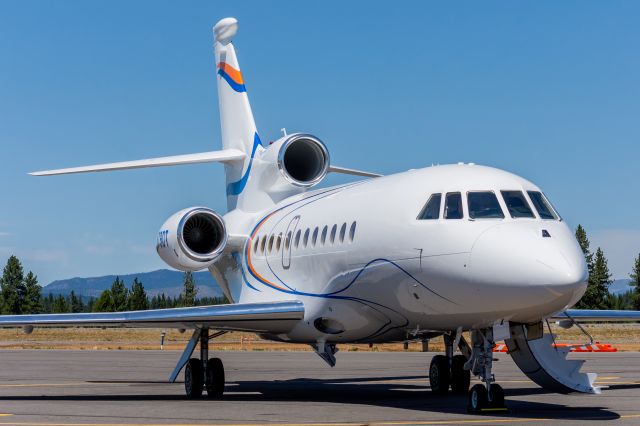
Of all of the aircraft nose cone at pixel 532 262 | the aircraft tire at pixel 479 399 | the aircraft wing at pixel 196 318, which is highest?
the aircraft nose cone at pixel 532 262

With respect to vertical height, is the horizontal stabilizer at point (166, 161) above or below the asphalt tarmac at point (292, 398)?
above

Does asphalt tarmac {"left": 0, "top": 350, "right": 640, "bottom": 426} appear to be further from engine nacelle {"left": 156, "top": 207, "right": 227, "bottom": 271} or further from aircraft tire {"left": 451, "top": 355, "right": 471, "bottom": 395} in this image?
engine nacelle {"left": 156, "top": 207, "right": 227, "bottom": 271}

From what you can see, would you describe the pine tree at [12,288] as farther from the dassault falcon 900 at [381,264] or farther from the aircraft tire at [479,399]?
the aircraft tire at [479,399]

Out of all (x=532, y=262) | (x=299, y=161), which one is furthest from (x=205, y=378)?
(x=532, y=262)

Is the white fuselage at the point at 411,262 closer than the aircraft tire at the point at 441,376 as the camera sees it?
Yes

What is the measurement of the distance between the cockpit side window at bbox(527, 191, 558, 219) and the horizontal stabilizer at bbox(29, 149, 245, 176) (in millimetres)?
10716

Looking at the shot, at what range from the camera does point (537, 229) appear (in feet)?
44.0

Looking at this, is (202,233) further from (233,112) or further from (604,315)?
(604,315)

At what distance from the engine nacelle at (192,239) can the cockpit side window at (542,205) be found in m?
8.57

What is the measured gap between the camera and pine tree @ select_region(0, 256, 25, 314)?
134m

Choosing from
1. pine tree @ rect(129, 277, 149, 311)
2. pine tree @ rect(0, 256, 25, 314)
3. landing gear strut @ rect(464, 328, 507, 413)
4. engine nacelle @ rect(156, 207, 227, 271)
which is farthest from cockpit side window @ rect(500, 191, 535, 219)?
pine tree @ rect(129, 277, 149, 311)

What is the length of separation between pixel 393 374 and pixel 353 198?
9.79 meters

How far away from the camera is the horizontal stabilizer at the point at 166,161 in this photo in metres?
22.5

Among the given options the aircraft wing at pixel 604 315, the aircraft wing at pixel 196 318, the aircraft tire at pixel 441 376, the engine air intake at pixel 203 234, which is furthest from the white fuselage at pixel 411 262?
the aircraft wing at pixel 604 315
